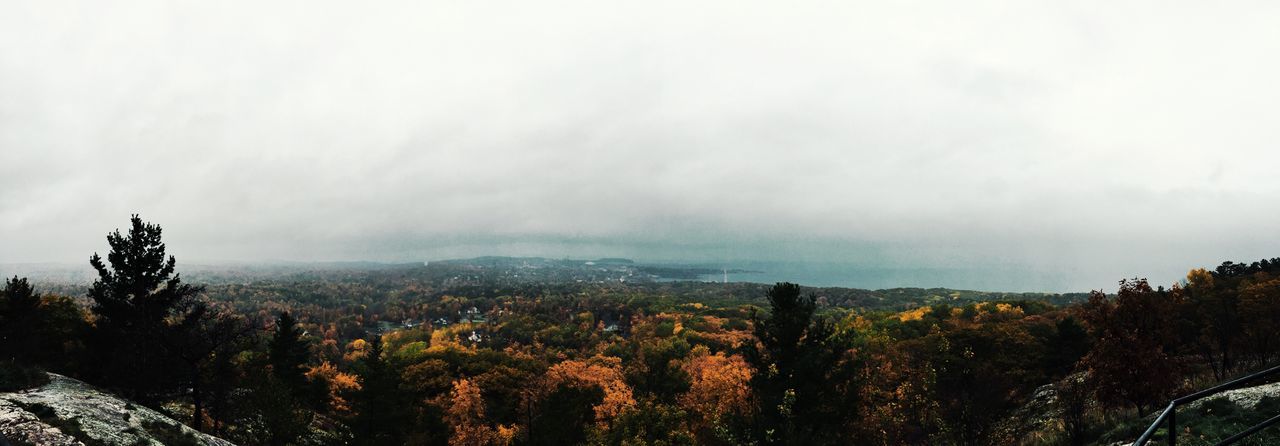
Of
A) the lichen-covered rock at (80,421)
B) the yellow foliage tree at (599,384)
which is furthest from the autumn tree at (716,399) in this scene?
the lichen-covered rock at (80,421)

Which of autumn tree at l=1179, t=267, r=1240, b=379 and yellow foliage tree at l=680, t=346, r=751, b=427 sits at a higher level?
autumn tree at l=1179, t=267, r=1240, b=379

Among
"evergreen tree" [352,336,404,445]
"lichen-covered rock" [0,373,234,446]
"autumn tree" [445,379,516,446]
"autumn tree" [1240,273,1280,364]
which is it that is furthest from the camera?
"autumn tree" [445,379,516,446]

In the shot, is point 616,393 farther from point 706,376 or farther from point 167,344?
point 167,344

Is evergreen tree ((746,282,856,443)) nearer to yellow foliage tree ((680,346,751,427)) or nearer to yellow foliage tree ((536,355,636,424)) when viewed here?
yellow foliage tree ((680,346,751,427))

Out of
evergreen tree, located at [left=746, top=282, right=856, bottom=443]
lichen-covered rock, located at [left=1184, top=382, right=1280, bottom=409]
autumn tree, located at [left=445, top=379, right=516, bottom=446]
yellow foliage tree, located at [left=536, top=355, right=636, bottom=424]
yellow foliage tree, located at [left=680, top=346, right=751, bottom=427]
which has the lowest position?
autumn tree, located at [left=445, top=379, right=516, bottom=446]

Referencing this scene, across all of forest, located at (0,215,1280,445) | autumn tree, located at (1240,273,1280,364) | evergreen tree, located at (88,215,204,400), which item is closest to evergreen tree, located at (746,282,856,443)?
forest, located at (0,215,1280,445)

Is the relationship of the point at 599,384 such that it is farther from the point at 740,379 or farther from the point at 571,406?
the point at 740,379

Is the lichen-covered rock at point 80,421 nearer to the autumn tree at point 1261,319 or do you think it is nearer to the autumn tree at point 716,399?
the autumn tree at point 716,399
